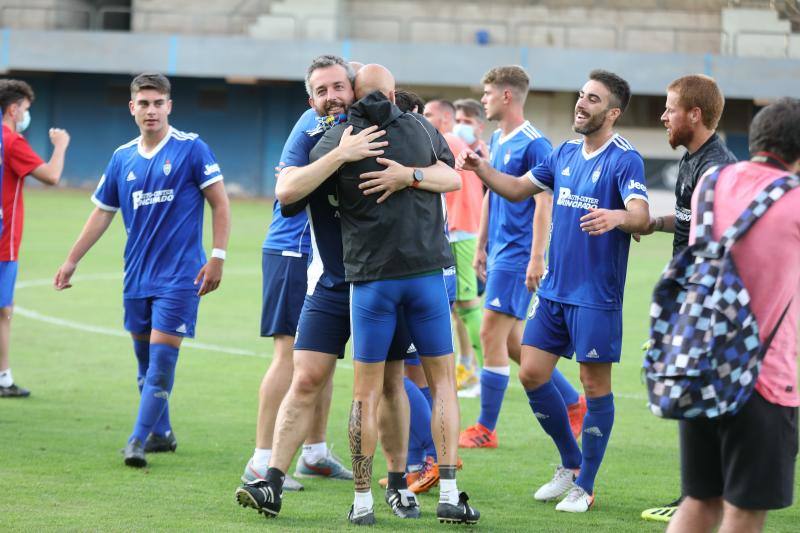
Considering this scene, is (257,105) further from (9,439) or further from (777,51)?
(9,439)

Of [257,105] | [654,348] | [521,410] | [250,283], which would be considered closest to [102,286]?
[250,283]

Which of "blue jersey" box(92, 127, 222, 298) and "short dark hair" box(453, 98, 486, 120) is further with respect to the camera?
"short dark hair" box(453, 98, 486, 120)

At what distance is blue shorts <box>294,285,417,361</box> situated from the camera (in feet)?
19.3

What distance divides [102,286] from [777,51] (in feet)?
98.2

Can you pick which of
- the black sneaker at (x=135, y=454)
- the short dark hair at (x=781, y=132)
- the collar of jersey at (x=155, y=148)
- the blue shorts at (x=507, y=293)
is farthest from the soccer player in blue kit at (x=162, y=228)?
the short dark hair at (x=781, y=132)

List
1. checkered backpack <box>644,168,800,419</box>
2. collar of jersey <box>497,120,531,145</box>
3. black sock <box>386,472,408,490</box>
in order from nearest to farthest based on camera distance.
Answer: checkered backpack <box>644,168,800,419</box> → black sock <box>386,472,408,490</box> → collar of jersey <box>497,120,531,145</box>

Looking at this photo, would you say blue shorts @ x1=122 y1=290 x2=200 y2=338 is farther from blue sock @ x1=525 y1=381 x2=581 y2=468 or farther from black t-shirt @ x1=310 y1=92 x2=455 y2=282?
blue sock @ x1=525 y1=381 x2=581 y2=468

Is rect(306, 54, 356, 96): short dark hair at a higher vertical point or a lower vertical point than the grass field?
higher

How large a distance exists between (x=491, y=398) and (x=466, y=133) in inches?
135

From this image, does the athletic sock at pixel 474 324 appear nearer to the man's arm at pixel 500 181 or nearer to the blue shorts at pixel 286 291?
the man's arm at pixel 500 181

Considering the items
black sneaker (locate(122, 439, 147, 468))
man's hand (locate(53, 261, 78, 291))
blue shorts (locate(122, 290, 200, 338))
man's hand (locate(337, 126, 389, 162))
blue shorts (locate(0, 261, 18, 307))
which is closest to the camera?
man's hand (locate(337, 126, 389, 162))

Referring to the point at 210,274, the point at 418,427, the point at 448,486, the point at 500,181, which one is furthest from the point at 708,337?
the point at 210,274

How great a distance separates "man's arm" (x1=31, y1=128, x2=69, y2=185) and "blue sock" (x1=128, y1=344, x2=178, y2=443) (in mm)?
2254

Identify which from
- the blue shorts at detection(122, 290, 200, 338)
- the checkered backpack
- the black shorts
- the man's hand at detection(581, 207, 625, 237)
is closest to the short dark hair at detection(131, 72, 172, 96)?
the blue shorts at detection(122, 290, 200, 338)
